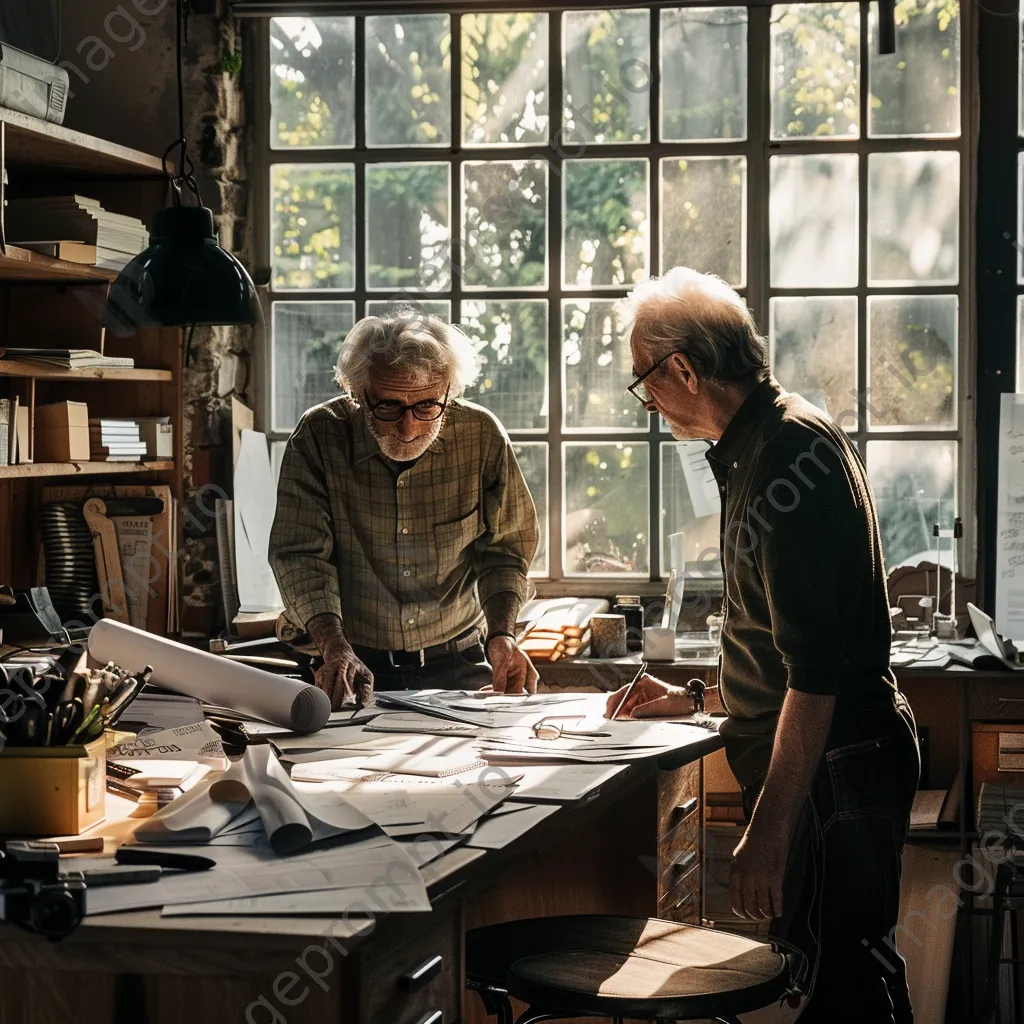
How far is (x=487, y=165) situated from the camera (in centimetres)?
514

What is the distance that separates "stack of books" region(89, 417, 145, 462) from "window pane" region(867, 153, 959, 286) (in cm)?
261

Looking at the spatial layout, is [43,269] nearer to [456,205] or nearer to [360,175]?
[360,175]

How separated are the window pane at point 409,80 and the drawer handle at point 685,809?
292 cm

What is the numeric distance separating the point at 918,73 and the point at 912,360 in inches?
39.2

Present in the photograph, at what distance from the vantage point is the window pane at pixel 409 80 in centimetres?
512

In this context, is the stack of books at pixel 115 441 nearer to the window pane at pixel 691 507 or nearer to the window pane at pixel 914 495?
the window pane at pixel 691 507

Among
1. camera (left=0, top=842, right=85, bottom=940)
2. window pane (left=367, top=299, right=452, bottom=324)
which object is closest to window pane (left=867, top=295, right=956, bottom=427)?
window pane (left=367, top=299, right=452, bottom=324)

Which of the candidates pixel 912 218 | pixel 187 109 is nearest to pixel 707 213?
pixel 912 218

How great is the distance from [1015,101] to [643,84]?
1280mm

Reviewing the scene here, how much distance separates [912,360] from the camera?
4.98 meters

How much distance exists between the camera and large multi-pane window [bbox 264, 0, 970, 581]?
495 cm

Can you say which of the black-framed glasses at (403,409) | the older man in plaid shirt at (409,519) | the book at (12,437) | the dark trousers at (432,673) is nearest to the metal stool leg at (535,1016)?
the older man in plaid shirt at (409,519)

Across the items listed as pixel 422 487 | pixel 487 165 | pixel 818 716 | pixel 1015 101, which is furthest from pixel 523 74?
pixel 818 716

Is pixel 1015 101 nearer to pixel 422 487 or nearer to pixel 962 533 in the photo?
pixel 962 533
